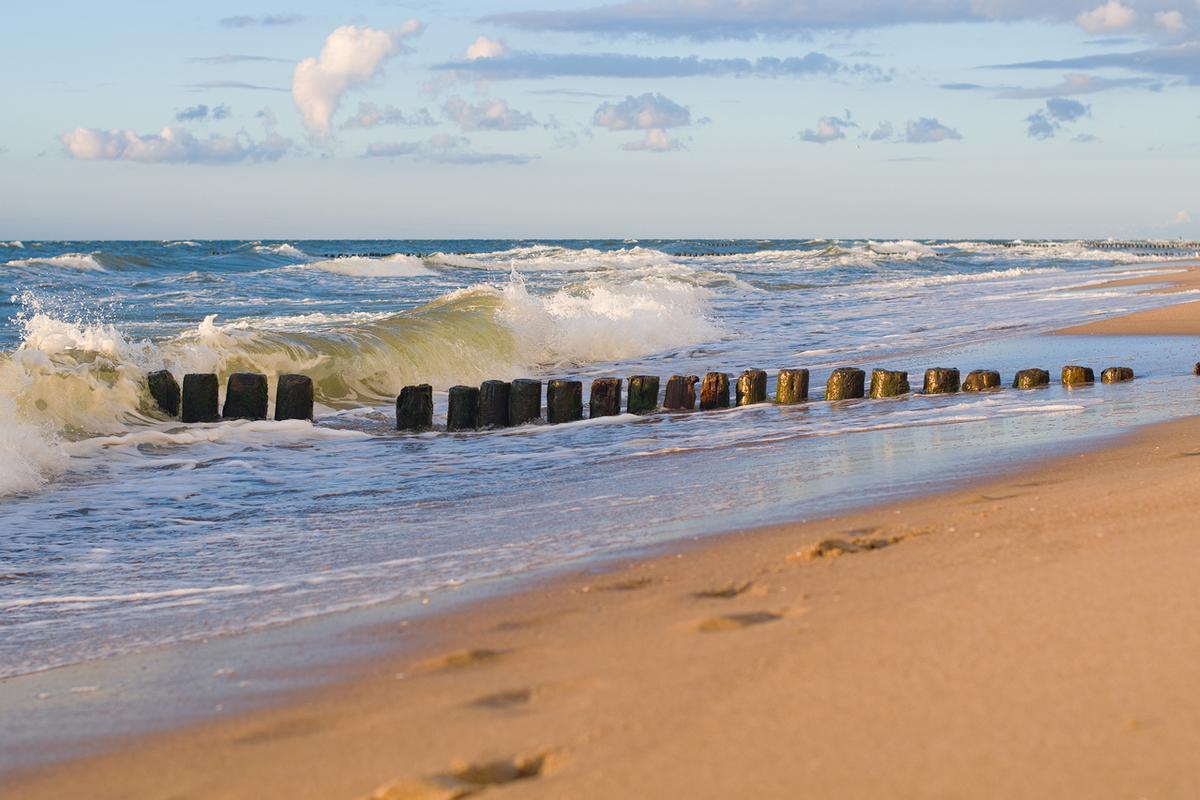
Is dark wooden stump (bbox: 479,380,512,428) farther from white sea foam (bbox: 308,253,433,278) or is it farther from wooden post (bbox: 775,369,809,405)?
white sea foam (bbox: 308,253,433,278)

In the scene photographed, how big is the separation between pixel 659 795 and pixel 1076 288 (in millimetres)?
27866

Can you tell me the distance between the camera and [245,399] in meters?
10.0

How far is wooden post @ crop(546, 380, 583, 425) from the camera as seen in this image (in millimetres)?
9992

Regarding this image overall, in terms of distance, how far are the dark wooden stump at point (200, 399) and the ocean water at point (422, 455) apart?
9.0 inches

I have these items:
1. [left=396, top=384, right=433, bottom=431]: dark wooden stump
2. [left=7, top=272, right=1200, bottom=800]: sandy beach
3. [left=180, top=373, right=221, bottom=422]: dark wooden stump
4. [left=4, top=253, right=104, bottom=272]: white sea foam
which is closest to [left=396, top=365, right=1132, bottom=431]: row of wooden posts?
[left=396, top=384, right=433, bottom=431]: dark wooden stump

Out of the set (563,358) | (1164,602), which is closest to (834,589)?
(1164,602)

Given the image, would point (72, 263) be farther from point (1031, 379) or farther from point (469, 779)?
point (469, 779)

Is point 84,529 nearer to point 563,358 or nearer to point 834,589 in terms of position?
point 834,589

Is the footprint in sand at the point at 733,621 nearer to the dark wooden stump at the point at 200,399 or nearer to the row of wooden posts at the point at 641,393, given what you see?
the row of wooden posts at the point at 641,393

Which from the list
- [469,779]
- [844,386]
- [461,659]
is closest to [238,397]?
[844,386]

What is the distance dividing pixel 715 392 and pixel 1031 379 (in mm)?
2613

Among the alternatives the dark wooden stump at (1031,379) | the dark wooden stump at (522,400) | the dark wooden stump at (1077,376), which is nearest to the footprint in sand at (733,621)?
the dark wooden stump at (522,400)

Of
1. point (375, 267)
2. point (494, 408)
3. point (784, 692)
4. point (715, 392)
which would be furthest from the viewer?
point (375, 267)

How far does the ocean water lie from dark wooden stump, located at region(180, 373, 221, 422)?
0.23 metres
